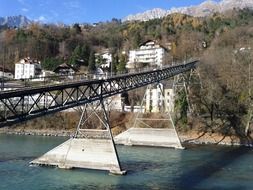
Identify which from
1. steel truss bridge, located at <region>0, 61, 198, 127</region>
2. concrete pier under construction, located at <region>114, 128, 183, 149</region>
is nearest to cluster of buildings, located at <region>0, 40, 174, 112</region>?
concrete pier under construction, located at <region>114, 128, 183, 149</region>

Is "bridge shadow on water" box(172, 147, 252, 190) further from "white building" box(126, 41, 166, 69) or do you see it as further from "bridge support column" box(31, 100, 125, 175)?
"white building" box(126, 41, 166, 69)

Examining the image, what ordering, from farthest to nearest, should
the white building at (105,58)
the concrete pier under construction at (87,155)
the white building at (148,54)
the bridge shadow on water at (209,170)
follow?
the white building at (105,58) → the white building at (148,54) → the concrete pier under construction at (87,155) → the bridge shadow on water at (209,170)

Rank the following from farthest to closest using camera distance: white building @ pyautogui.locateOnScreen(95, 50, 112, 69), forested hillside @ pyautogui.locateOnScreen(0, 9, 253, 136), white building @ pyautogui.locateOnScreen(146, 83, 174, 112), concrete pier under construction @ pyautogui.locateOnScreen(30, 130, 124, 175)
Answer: white building @ pyautogui.locateOnScreen(95, 50, 112, 69) < white building @ pyautogui.locateOnScreen(146, 83, 174, 112) < forested hillside @ pyautogui.locateOnScreen(0, 9, 253, 136) < concrete pier under construction @ pyautogui.locateOnScreen(30, 130, 124, 175)

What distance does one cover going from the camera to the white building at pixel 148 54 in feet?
389

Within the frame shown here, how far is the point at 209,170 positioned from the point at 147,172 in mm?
6165

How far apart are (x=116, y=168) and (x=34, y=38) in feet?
321

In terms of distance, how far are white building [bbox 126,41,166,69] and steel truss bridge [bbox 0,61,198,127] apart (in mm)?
45848

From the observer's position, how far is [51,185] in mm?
31016

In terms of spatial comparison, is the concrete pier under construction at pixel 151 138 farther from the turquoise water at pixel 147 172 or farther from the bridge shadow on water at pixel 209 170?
the bridge shadow on water at pixel 209 170

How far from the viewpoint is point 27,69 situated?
357 ft

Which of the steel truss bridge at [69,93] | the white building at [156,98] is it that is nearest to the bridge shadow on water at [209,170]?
the steel truss bridge at [69,93]

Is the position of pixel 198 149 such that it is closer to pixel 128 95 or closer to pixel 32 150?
pixel 32 150

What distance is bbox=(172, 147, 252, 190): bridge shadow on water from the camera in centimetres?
3250

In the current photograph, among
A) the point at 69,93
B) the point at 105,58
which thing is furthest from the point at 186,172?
the point at 105,58
